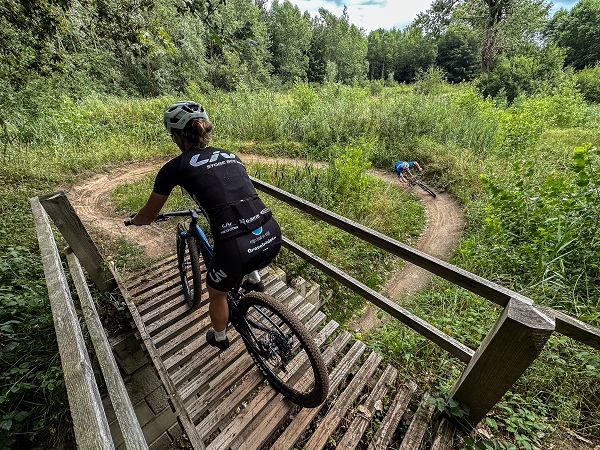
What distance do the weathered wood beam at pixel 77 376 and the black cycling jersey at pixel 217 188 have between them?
93 cm

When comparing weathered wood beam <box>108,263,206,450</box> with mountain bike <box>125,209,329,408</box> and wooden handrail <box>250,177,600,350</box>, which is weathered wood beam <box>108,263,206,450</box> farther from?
wooden handrail <box>250,177,600,350</box>

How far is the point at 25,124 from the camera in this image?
8742 millimetres

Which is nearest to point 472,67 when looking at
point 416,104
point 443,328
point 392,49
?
point 392,49

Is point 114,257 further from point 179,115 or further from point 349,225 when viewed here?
point 349,225

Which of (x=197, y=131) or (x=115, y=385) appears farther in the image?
(x=197, y=131)

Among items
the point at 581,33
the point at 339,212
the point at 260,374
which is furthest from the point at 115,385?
the point at 581,33

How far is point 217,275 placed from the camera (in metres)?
2.06

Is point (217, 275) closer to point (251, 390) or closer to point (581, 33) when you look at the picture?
point (251, 390)

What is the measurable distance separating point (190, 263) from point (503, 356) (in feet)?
10.4

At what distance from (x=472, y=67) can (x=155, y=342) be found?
2322 inches

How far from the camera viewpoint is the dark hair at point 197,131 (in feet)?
6.85

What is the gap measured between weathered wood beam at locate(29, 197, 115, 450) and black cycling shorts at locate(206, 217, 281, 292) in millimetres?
888

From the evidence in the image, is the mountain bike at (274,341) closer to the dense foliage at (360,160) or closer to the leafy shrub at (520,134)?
the dense foliage at (360,160)

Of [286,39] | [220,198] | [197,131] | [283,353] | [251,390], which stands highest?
[286,39]
